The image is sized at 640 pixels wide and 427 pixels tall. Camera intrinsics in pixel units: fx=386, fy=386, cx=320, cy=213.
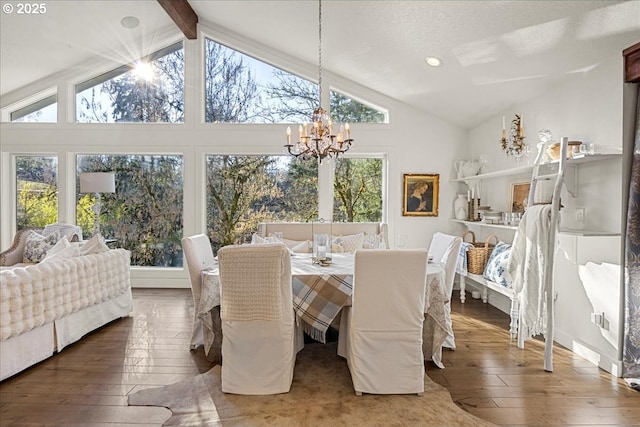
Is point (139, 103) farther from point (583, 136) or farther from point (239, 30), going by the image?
point (583, 136)

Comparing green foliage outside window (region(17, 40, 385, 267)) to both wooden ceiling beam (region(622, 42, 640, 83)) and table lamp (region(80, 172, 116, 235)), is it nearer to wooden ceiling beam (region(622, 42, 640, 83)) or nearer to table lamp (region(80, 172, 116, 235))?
table lamp (region(80, 172, 116, 235))

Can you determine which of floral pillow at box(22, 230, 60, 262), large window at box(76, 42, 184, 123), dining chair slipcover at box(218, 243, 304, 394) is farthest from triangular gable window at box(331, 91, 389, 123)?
floral pillow at box(22, 230, 60, 262)

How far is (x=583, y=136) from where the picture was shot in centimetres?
321

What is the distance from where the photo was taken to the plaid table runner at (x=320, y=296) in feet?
8.75

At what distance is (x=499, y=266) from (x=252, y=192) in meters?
3.42

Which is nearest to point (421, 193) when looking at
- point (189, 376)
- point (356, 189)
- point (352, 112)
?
point (356, 189)

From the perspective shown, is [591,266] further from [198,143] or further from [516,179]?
[198,143]

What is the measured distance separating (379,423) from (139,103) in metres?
5.35

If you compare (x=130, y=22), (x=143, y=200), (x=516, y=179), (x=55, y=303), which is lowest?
(x=55, y=303)

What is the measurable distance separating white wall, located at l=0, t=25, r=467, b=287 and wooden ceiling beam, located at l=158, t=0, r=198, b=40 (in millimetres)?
234

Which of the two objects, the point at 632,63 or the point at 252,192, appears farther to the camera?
the point at 252,192

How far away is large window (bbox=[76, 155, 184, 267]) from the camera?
18.7 ft

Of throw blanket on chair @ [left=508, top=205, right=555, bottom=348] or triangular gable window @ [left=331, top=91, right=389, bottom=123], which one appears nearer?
throw blanket on chair @ [left=508, top=205, right=555, bottom=348]

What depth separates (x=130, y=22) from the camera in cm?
491
